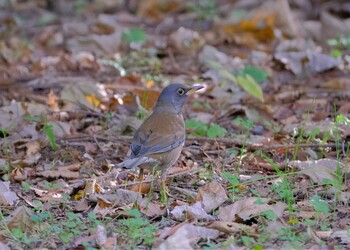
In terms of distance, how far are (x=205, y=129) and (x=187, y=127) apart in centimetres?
19

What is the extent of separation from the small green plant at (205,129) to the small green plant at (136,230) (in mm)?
2290

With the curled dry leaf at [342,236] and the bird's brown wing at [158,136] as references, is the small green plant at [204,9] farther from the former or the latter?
the curled dry leaf at [342,236]

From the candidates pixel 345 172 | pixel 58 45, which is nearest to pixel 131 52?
pixel 58 45

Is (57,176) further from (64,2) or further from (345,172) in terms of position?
(64,2)

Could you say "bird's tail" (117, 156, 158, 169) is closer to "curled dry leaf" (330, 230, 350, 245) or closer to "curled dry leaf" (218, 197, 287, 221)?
"curled dry leaf" (218, 197, 287, 221)

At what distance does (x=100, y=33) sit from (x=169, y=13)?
247 centimetres

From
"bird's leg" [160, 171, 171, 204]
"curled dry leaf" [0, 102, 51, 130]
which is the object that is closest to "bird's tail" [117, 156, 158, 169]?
"bird's leg" [160, 171, 171, 204]

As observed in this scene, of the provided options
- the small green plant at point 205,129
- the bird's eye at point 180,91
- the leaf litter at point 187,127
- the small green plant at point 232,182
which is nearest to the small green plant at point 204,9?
the leaf litter at point 187,127

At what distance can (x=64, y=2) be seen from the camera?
14914 mm

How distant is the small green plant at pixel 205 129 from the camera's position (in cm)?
759

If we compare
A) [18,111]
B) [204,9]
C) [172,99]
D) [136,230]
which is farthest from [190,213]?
[204,9]

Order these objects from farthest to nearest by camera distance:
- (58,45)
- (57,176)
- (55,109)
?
(58,45), (55,109), (57,176)

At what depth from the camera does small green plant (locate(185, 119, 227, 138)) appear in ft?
24.9

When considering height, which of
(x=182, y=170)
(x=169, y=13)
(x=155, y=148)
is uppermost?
(x=155, y=148)
